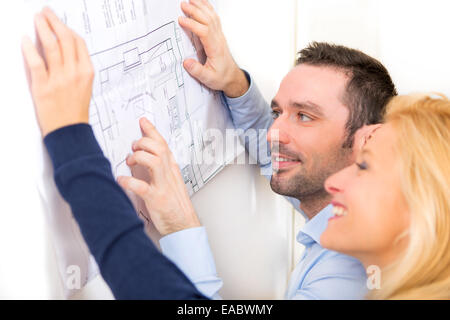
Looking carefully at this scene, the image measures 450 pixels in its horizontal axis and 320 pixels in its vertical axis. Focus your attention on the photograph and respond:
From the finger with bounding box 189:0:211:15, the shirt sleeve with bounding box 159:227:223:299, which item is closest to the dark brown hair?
the finger with bounding box 189:0:211:15

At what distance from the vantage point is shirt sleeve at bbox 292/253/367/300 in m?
0.76

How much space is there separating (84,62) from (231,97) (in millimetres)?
484

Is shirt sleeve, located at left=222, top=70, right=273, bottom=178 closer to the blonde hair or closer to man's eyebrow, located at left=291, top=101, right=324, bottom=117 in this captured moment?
man's eyebrow, located at left=291, top=101, right=324, bottom=117

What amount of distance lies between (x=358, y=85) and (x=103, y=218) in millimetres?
608

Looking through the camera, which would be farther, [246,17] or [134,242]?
[246,17]

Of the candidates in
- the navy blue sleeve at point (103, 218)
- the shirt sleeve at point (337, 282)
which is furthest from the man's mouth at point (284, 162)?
the navy blue sleeve at point (103, 218)

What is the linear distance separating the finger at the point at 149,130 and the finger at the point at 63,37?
19cm

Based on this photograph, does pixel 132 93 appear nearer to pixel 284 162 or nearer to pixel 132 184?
pixel 132 184

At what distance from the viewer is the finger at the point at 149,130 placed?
73 cm

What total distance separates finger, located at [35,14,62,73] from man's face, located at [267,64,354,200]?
19.4 inches

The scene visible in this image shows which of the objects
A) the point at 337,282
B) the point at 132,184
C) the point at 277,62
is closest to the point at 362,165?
the point at 337,282

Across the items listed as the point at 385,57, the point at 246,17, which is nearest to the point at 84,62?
the point at 246,17
